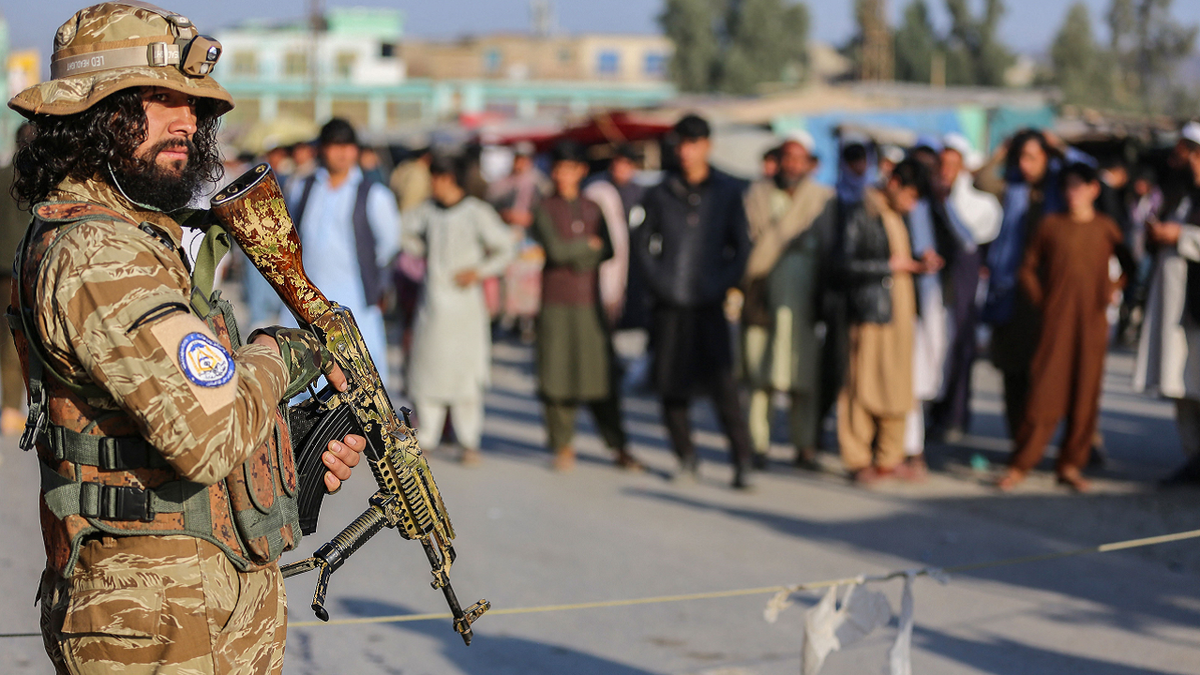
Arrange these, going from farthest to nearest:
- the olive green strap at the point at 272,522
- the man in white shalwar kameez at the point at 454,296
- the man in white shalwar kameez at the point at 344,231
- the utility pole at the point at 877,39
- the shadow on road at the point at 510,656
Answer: the utility pole at the point at 877,39 < the man in white shalwar kameez at the point at 454,296 < the man in white shalwar kameez at the point at 344,231 < the shadow on road at the point at 510,656 < the olive green strap at the point at 272,522

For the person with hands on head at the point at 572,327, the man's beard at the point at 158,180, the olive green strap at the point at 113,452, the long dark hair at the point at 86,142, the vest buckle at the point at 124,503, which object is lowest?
the person with hands on head at the point at 572,327

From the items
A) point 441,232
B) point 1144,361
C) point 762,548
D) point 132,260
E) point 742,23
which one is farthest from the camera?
point 742,23

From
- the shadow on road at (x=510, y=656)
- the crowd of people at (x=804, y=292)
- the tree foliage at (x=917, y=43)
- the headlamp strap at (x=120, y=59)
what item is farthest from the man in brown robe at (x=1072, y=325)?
the tree foliage at (x=917, y=43)

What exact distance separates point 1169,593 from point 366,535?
13.2 feet

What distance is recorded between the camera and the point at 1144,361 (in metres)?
7.45

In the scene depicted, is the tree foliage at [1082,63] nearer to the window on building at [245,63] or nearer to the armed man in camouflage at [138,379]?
the window on building at [245,63]

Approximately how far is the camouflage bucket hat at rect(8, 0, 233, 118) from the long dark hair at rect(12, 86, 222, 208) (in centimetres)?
3

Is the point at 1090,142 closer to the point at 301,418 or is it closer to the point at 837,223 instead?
the point at 837,223

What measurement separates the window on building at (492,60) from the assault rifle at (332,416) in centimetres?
7070

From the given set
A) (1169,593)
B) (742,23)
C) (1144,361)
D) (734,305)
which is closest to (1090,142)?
(734,305)

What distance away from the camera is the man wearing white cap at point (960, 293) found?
8453 mm

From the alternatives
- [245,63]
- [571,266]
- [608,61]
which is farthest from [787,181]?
[608,61]

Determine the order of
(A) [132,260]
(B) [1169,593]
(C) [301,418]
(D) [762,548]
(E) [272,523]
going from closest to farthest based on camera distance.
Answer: (A) [132,260]
(E) [272,523]
(C) [301,418]
(B) [1169,593]
(D) [762,548]

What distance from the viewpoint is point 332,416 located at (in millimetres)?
2506
